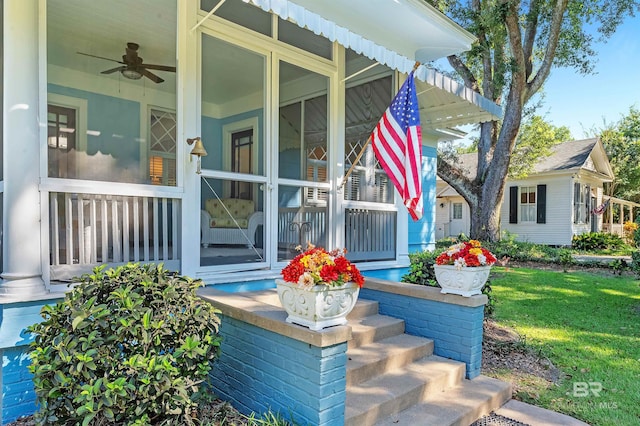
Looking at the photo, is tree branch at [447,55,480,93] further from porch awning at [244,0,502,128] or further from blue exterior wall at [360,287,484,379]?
blue exterior wall at [360,287,484,379]

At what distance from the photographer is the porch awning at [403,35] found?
3976mm

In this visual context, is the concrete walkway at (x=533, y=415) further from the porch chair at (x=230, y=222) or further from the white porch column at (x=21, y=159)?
the white porch column at (x=21, y=159)

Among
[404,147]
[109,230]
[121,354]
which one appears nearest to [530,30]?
[404,147]

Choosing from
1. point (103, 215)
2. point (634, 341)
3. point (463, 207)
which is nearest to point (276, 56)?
point (103, 215)

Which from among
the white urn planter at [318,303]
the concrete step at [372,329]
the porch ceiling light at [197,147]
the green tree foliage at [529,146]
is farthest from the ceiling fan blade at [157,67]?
the green tree foliage at [529,146]

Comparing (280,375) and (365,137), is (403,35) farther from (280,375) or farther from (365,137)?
(280,375)

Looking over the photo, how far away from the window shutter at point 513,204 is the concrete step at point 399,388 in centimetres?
1752

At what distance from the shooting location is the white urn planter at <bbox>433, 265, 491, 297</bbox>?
3.60 metres

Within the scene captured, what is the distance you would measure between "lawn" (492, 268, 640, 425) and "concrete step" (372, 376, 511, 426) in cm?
35

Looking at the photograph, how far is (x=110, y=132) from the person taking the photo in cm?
599

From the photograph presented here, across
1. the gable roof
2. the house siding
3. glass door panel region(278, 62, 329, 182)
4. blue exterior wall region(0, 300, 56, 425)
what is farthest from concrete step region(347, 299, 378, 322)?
the house siding

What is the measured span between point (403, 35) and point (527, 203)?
16057 millimetres

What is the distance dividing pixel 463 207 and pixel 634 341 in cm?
1896

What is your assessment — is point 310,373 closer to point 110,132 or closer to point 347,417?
point 347,417
